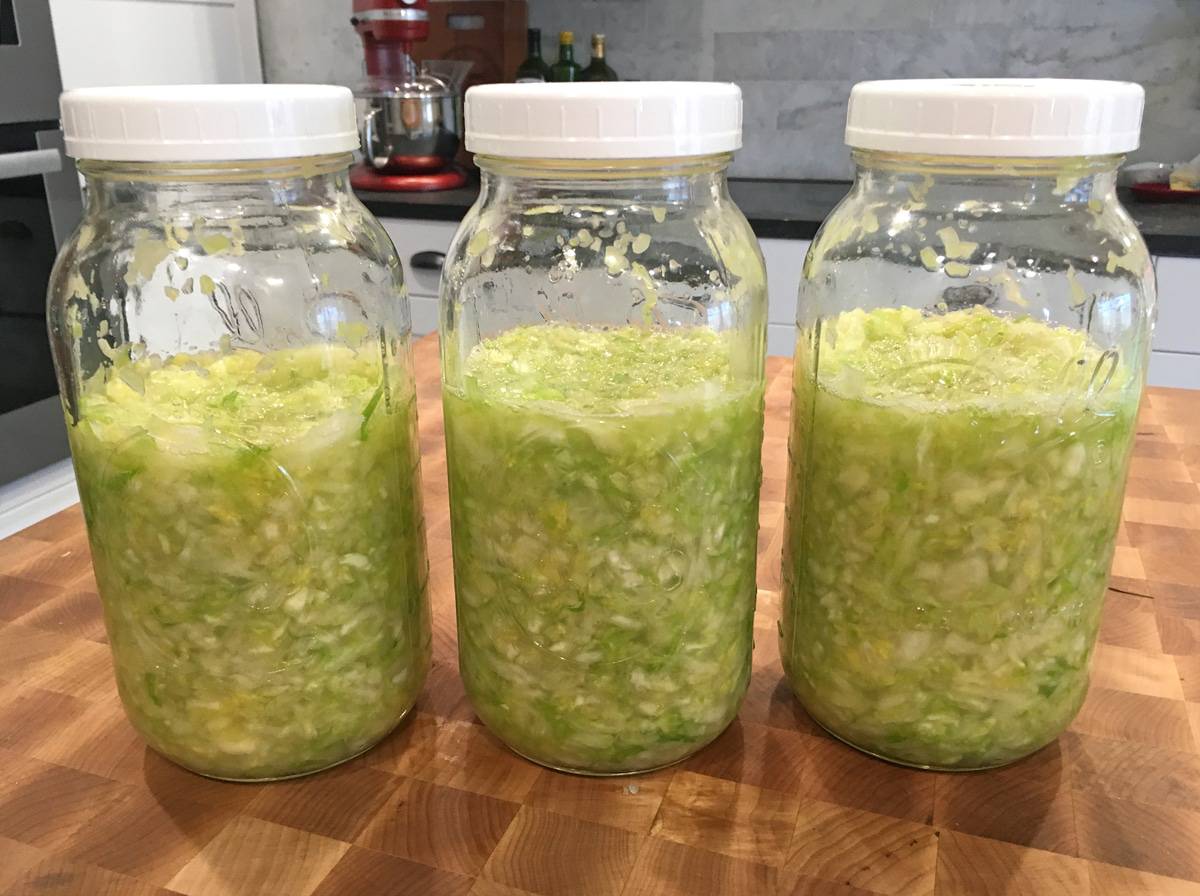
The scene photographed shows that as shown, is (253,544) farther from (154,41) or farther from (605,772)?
(154,41)

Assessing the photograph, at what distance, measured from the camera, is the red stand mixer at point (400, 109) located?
207 cm

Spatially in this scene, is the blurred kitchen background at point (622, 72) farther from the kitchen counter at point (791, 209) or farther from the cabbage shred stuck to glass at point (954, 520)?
the cabbage shred stuck to glass at point (954, 520)

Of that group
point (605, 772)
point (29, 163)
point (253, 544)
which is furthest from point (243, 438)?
point (29, 163)

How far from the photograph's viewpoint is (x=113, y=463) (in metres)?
0.56

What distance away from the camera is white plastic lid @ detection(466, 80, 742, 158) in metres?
0.48

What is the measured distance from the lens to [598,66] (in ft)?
7.23

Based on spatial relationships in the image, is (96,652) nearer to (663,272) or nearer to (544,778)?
(544,778)

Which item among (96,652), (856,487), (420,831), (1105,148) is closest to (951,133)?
(1105,148)

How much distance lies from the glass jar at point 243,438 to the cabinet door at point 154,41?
4.30 ft

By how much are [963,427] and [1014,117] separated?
16 cm

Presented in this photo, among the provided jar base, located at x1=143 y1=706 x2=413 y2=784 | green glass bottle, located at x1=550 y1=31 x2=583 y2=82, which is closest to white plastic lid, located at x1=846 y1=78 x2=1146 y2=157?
jar base, located at x1=143 y1=706 x2=413 y2=784

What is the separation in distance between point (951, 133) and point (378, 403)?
1.13 feet

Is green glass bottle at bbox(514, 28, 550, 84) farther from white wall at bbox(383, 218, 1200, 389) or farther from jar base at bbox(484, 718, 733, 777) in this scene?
jar base at bbox(484, 718, 733, 777)

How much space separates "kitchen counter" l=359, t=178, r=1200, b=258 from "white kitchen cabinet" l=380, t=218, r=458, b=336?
19 mm
